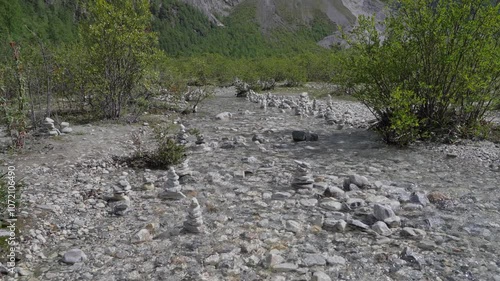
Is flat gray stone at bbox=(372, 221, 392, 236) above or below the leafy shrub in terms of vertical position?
above

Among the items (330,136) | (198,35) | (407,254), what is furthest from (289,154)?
(198,35)

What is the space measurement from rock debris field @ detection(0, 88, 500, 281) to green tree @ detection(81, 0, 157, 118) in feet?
16.1

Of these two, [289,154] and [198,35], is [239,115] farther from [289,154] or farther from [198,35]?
[198,35]

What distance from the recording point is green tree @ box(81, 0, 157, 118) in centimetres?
1513

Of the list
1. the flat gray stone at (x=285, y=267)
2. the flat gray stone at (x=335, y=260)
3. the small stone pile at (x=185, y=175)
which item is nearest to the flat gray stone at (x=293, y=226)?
the flat gray stone at (x=335, y=260)

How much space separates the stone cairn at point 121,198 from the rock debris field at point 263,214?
3cm

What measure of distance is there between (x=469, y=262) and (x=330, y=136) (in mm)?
9058

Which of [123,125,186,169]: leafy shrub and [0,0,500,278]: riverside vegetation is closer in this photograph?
[123,125,186,169]: leafy shrub

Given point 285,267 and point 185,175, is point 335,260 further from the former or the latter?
point 185,175

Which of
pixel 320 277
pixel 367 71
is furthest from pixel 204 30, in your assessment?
pixel 320 277

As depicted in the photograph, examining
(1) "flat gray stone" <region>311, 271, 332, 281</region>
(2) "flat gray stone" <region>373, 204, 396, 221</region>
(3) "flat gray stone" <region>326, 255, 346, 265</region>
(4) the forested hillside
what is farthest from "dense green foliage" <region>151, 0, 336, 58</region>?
(1) "flat gray stone" <region>311, 271, 332, 281</region>

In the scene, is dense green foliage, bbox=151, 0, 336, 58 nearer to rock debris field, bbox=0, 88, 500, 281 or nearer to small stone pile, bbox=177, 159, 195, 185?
rock debris field, bbox=0, 88, 500, 281

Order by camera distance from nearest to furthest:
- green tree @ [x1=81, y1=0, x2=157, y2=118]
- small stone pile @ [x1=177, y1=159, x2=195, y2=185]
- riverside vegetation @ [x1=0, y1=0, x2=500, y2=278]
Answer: small stone pile @ [x1=177, y1=159, x2=195, y2=185] < riverside vegetation @ [x1=0, y1=0, x2=500, y2=278] < green tree @ [x1=81, y1=0, x2=157, y2=118]

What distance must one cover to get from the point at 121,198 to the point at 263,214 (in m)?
2.83
